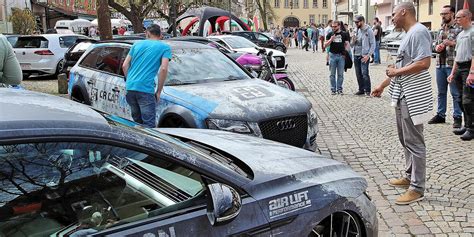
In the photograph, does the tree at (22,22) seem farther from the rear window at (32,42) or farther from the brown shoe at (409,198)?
the brown shoe at (409,198)

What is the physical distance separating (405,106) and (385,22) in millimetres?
53428

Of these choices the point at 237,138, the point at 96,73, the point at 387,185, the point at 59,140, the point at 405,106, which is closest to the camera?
the point at 59,140

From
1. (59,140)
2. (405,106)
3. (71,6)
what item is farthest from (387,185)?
(71,6)

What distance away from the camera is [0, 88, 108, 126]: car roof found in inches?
85.0

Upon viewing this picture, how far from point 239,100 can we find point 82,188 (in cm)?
356

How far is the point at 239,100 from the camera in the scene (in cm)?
577

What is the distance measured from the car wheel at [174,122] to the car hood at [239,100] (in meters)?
0.23

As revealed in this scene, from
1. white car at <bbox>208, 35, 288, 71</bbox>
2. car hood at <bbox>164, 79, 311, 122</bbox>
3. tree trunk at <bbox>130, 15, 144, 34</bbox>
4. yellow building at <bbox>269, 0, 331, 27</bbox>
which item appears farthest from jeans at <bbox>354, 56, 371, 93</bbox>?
yellow building at <bbox>269, 0, 331, 27</bbox>

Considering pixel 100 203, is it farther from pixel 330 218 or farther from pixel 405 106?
pixel 405 106

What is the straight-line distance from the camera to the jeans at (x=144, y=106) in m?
6.03

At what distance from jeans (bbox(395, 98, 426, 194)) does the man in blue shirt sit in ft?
9.21

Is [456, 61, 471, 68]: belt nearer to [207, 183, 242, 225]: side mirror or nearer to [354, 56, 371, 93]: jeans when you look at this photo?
[354, 56, 371, 93]: jeans

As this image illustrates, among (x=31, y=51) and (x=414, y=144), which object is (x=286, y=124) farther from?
(x=31, y=51)

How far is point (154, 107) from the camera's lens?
613 cm
